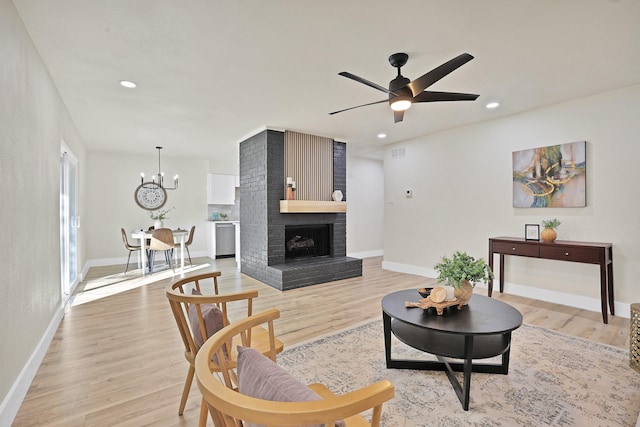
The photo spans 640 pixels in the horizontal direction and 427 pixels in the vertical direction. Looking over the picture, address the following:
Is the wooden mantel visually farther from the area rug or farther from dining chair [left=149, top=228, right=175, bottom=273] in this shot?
the area rug

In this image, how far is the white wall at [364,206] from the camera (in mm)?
7625

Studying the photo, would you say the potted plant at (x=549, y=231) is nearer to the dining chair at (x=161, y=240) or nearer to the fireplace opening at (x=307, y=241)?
the fireplace opening at (x=307, y=241)

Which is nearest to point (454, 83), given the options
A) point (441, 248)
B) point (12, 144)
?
point (441, 248)

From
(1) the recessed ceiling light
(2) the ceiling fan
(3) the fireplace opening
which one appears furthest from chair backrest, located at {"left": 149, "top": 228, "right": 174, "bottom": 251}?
(2) the ceiling fan

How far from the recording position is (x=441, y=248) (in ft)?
17.5

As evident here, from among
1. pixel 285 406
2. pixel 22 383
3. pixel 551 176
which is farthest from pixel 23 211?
pixel 551 176

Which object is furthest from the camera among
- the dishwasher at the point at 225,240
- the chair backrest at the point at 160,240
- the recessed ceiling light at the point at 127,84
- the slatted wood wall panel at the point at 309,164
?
the dishwasher at the point at 225,240

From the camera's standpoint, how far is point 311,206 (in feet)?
17.2

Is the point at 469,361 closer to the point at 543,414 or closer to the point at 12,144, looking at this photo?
the point at 543,414

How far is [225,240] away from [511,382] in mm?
6931

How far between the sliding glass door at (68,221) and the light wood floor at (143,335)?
0.94 ft

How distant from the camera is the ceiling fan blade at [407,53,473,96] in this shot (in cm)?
227

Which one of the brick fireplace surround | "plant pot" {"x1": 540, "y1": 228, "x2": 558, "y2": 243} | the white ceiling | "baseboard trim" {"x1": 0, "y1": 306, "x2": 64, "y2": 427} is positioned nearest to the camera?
"baseboard trim" {"x1": 0, "y1": 306, "x2": 64, "y2": 427}

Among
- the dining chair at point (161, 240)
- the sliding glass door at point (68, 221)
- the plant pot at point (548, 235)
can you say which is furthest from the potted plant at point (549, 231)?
the sliding glass door at point (68, 221)
